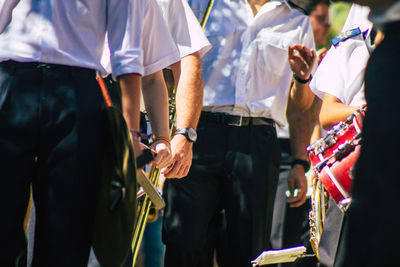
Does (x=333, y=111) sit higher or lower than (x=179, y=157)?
higher

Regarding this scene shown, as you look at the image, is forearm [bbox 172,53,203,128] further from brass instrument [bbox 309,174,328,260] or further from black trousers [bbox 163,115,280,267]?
brass instrument [bbox 309,174,328,260]

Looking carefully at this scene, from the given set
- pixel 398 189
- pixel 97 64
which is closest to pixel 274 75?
pixel 97 64

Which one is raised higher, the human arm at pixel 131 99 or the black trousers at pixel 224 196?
the human arm at pixel 131 99

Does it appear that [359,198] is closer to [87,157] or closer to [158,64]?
[87,157]

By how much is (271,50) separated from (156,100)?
1.61 m

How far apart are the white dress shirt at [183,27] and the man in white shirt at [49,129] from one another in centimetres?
126

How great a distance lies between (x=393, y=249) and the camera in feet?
6.41

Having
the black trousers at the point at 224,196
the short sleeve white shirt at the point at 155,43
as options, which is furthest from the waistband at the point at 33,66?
the black trousers at the point at 224,196

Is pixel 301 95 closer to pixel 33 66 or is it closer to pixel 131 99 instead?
pixel 131 99

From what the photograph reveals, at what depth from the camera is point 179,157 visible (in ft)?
12.1

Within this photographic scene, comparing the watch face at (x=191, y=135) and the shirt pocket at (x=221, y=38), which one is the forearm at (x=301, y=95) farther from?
the watch face at (x=191, y=135)

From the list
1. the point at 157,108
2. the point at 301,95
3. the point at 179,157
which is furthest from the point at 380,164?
the point at 301,95

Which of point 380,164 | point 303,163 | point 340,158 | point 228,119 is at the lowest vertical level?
point 303,163

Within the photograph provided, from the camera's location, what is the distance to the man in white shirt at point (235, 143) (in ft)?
14.2
